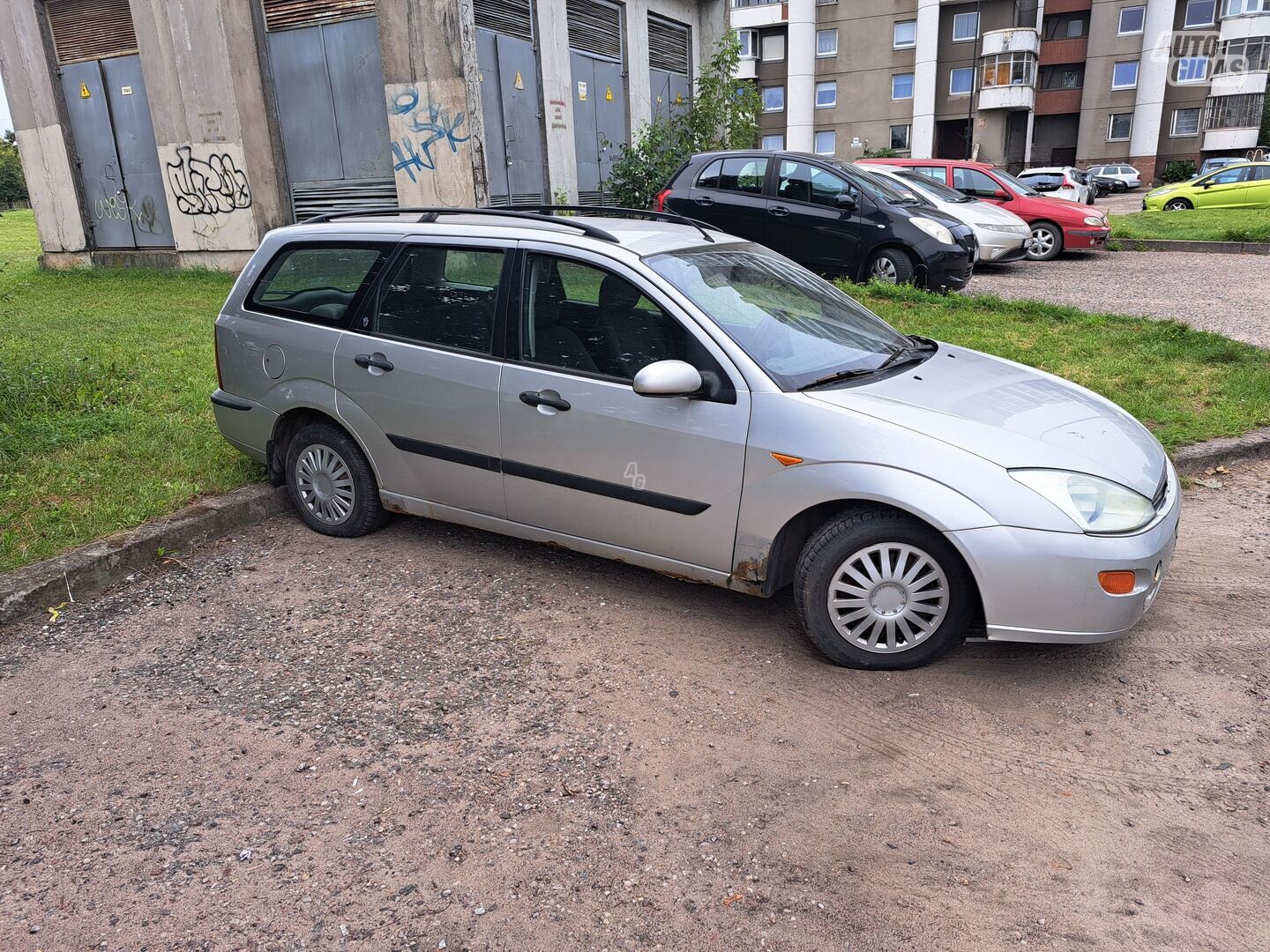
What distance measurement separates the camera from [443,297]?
15.6ft

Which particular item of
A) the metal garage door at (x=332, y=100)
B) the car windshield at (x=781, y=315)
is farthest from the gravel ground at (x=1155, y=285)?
the metal garage door at (x=332, y=100)

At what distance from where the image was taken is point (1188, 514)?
5395 mm

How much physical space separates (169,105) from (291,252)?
11.4 meters

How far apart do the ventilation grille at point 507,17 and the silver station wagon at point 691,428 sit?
844 centimetres

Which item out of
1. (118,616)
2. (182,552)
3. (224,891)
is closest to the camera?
(224,891)

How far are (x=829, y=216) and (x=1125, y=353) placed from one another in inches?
170

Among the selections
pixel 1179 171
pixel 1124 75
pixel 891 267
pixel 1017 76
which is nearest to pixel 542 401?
pixel 891 267

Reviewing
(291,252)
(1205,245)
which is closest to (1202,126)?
(1205,245)

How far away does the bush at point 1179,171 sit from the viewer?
4753 centimetres

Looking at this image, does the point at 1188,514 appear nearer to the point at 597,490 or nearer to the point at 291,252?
the point at 597,490

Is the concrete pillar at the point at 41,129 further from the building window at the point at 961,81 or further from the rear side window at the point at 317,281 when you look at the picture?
the building window at the point at 961,81

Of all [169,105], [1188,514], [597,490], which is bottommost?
[1188,514]

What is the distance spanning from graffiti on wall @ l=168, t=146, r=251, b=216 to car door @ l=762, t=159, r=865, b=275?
26.2ft

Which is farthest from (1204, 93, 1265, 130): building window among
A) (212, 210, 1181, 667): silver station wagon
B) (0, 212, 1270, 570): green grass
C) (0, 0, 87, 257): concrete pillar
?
(212, 210, 1181, 667): silver station wagon
